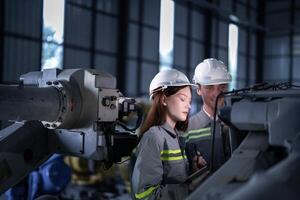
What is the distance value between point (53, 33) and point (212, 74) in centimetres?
700

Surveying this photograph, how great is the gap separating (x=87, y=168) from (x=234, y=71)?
10.2 metres

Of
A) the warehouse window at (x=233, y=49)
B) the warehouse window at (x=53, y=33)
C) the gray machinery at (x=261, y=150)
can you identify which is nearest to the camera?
the gray machinery at (x=261, y=150)

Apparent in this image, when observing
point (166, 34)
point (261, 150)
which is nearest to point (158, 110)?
point (261, 150)

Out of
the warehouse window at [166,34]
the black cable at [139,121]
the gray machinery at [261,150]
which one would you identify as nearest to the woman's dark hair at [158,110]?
the black cable at [139,121]

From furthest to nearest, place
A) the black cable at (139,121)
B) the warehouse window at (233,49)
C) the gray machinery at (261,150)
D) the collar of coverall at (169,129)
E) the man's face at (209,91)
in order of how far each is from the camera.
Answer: the warehouse window at (233,49), the man's face at (209,91), the black cable at (139,121), the collar of coverall at (169,129), the gray machinery at (261,150)

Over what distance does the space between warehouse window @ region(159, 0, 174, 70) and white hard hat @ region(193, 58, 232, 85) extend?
9.54m

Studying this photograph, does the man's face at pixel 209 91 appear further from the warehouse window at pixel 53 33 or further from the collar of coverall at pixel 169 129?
the warehouse window at pixel 53 33

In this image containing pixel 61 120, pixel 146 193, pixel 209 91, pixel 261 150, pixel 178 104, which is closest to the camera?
pixel 261 150

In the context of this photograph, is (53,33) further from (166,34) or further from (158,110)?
(158,110)

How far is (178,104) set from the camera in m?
2.09

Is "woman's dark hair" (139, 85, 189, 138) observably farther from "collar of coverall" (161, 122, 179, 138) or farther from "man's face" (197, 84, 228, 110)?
"man's face" (197, 84, 228, 110)

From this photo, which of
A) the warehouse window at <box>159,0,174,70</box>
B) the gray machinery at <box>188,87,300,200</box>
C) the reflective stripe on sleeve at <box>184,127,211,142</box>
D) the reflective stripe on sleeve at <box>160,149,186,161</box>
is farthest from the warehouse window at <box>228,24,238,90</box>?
the gray machinery at <box>188,87,300,200</box>

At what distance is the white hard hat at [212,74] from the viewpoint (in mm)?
3092

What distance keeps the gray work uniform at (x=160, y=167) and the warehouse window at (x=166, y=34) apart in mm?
10730
